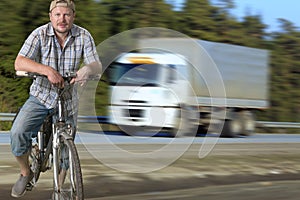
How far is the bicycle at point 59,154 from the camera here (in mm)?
5215

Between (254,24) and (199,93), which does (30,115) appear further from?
(254,24)

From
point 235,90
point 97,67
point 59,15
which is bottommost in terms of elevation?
point 235,90

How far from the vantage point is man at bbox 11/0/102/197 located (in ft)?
18.3

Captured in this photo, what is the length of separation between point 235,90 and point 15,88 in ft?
27.0

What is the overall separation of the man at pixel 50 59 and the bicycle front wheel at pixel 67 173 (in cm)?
39

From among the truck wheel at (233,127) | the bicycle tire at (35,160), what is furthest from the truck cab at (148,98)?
the truck wheel at (233,127)

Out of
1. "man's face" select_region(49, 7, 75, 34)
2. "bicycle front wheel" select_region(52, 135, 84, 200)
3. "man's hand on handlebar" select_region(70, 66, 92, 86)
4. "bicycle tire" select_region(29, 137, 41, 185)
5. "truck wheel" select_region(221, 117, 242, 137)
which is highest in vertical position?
"man's face" select_region(49, 7, 75, 34)

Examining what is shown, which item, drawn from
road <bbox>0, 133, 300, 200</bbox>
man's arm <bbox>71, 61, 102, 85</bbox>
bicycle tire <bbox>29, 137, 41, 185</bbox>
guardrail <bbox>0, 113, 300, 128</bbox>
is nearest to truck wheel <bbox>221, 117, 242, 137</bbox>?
guardrail <bbox>0, 113, 300, 128</bbox>

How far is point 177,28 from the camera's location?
94.7 feet

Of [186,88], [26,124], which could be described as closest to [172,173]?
[186,88]

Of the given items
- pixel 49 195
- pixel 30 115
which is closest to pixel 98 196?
pixel 49 195

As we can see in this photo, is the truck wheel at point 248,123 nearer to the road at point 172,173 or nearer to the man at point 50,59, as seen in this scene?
the road at point 172,173

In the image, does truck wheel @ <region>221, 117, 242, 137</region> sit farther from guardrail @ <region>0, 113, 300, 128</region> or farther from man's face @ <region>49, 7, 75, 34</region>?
man's face @ <region>49, 7, 75, 34</region>

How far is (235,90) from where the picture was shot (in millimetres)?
25844
